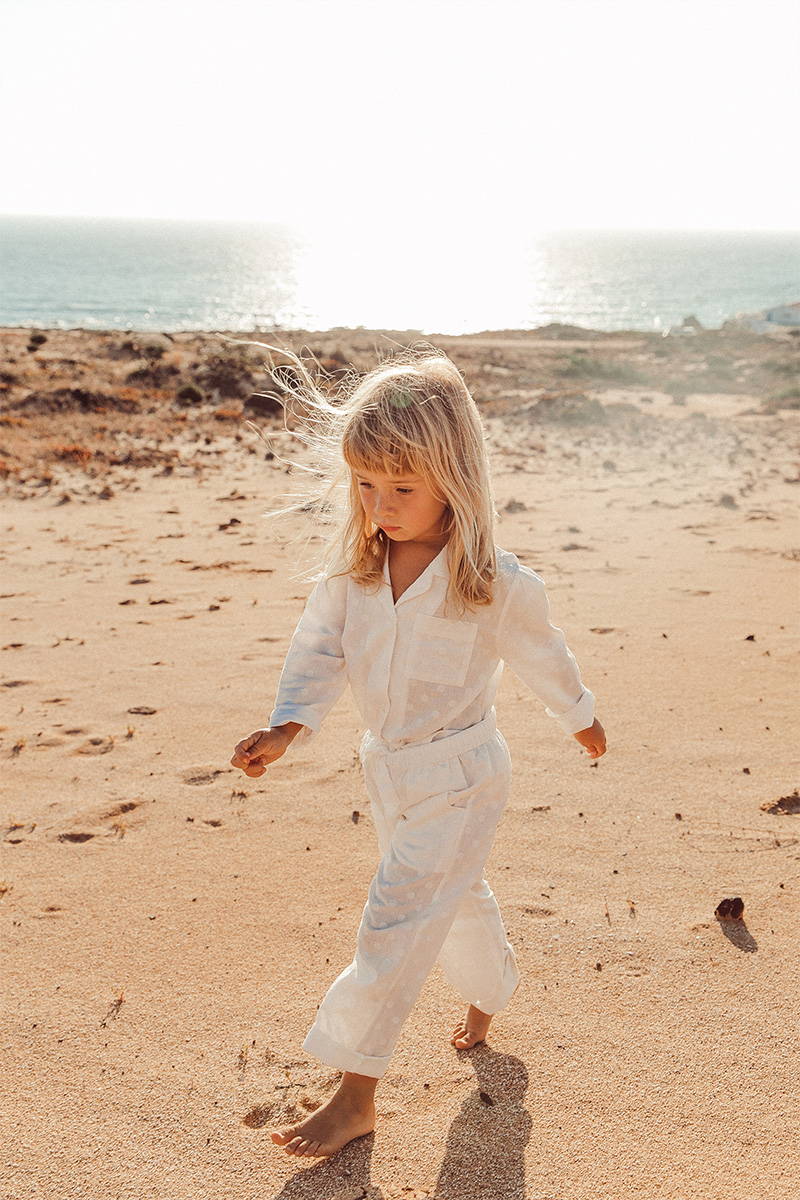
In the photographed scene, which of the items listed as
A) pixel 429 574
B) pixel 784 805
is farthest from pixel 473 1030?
pixel 784 805

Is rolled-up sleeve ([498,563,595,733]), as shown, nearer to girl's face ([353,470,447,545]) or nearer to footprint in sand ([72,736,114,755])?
girl's face ([353,470,447,545])

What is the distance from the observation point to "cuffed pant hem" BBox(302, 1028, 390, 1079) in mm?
2031

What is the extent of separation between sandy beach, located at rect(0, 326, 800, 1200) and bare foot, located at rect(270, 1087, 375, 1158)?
6cm

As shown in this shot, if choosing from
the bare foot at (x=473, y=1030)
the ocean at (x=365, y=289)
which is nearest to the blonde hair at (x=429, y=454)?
the bare foot at (x=473, y=1030)

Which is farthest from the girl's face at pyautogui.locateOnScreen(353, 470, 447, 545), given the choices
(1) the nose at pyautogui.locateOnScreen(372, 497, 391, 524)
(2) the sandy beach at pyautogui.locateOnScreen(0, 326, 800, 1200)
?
(2) the sandy beach at pyautogui.locateOnScreen(0, 326, 800, 1200)

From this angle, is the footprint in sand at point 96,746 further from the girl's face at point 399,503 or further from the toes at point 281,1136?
the girl's face at point 399,503

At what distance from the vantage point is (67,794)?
358cm

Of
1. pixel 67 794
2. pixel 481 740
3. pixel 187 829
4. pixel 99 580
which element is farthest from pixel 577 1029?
pixel 99 580

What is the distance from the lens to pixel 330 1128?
2.04m

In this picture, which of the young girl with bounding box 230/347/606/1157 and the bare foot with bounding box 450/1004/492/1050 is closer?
the young girl with bounding box 230/347/606/1157

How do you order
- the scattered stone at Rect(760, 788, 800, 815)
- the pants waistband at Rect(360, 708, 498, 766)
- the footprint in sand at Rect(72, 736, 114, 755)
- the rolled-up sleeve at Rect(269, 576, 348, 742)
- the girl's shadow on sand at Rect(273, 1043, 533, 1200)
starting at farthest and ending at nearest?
1. the footprint in sand at Rect(72, 736, 114, 755)
2. the scattered stone at Rect(760, 788, 800, 815)
3. the rolled-up sleeve at Rect(269, 576, 348, 742)
4. the pants waistband at Rect(360, 708, 498, 766)
5. the girl's shadow on sand at Rect(273, 1043, 533, 1200)

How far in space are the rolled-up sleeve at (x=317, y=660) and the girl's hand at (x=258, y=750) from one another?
0.07 metres

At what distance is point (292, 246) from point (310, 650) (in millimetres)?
202850

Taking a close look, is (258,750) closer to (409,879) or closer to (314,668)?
(314,668)
